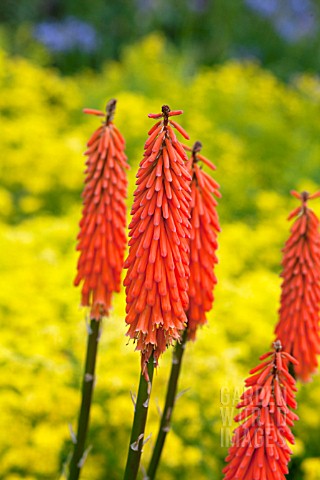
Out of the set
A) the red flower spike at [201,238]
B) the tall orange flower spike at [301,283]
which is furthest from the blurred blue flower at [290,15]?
the red flower spike at [201,238]

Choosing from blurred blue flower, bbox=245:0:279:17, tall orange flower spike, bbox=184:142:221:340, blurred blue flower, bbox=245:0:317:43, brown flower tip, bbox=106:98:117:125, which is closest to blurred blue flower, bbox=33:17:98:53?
blurred blue flower, bbox=245:0:279:17

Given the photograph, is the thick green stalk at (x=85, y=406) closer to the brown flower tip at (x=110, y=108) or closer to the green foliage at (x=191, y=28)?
the brown flower tip at (x=110, y=108)

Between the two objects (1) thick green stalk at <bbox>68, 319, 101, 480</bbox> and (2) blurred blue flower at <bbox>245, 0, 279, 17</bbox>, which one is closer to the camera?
(1) thick green stalk at <bbox>68, 319, 101, 480</bbox>

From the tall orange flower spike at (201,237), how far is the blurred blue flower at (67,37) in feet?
39.5

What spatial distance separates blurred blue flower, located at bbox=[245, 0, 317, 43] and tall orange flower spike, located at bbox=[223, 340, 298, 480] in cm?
1364

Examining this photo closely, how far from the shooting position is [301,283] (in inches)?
118

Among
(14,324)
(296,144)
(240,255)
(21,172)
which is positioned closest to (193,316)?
(14,324)

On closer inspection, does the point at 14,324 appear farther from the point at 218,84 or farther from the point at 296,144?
the point at 218,84

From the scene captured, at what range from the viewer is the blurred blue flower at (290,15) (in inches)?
610

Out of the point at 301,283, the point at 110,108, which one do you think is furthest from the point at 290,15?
the point at 110,108

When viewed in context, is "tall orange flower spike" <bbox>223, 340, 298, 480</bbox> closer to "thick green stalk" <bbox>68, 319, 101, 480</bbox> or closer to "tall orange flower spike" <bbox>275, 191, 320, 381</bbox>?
"tall orange flower spike" <bbox>275, 191, 320, 381</bbox>

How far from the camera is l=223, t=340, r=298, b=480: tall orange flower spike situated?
233 centimetres

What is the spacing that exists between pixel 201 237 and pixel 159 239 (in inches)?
24.2

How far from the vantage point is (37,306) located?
545 centimetres
